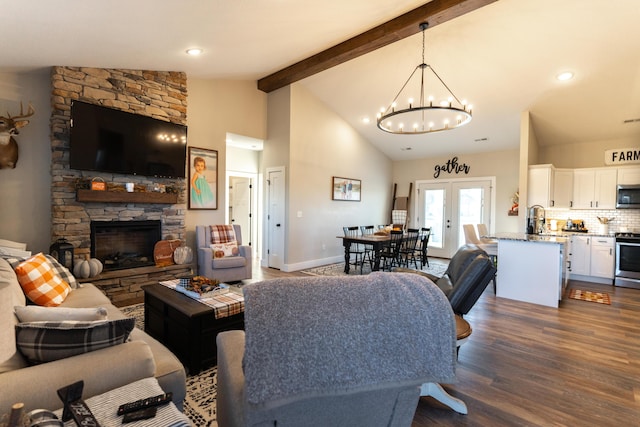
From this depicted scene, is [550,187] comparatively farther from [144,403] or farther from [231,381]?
[144,403]

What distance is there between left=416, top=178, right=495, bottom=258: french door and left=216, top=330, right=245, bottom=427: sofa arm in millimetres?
7527

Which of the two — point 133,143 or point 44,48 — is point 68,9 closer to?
point 44,48

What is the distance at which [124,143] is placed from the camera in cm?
432

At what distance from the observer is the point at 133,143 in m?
4.42

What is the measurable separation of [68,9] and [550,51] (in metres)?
5.42

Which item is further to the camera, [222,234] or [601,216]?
[601,216]

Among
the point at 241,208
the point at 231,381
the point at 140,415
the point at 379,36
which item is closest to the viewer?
the point at 140,415

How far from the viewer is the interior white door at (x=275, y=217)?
630 centimetres

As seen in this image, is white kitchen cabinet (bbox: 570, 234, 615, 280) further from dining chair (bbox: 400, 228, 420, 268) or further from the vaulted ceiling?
dining chair (bbox: 400, 228, 420, 268)

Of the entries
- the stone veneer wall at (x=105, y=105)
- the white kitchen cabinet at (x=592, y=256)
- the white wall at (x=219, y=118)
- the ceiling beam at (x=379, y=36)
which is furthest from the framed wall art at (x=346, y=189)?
the white kitchen cabinet at (x=592, y=256)

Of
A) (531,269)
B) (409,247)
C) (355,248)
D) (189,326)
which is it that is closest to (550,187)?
(531,269)

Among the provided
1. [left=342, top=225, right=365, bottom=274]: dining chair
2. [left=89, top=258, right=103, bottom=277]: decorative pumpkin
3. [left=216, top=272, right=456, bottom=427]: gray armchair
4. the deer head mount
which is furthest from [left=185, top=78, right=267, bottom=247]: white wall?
[left=216, top=272, right=456, bottom=427]: gray armchair

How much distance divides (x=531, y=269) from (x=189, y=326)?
429 cm

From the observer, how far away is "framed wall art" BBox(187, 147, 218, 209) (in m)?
5.36
